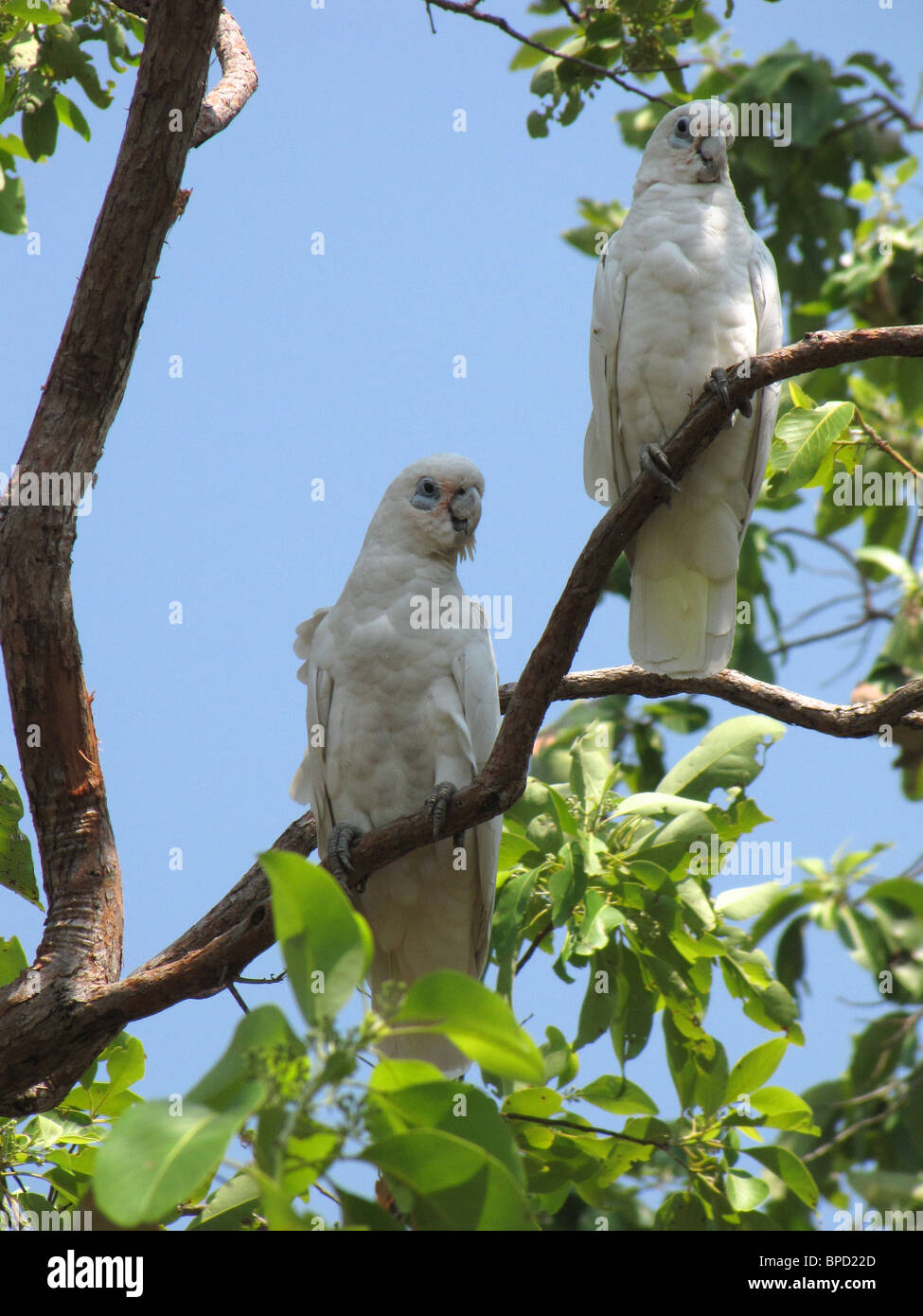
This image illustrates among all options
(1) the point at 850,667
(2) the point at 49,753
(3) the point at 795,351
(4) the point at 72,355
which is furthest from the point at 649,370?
(1) the point at 850,667

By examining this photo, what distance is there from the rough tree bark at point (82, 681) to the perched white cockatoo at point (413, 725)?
41 centimetres

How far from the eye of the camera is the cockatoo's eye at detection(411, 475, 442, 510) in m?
4.36

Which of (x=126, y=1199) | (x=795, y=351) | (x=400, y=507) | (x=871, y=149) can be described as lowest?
(x=126, y=1199)

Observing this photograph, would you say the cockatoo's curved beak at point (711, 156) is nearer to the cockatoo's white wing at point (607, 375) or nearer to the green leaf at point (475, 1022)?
the cockatoo's white wing at point (607, 375)

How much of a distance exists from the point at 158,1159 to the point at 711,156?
4.01 m

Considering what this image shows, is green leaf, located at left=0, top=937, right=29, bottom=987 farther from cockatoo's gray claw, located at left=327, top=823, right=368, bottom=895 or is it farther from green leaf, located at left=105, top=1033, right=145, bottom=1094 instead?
cockatoo's gray claw, located at left=327, top=823, right=368, bottom=895

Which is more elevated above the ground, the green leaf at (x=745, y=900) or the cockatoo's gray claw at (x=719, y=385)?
the cockatoo's gray claw at (x=719, y=385)

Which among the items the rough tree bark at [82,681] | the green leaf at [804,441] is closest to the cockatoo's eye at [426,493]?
the rough tree bark at [82,681]

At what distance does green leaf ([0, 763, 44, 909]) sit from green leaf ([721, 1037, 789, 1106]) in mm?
2407

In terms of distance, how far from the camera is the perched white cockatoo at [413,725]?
13.4ft

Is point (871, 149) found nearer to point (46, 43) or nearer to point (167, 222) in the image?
point (46, 43)

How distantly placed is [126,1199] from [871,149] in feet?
31.4

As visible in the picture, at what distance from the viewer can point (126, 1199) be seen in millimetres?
1624

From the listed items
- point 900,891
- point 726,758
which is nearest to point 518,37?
point 726,758
